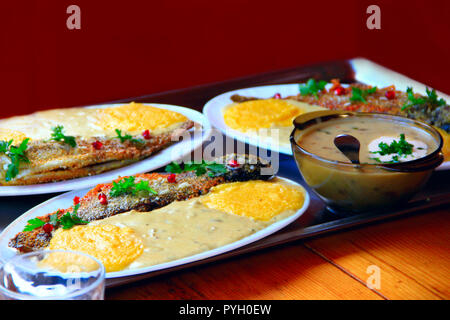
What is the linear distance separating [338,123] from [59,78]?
3.20 metres

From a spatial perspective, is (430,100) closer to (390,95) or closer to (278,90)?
(390,95)

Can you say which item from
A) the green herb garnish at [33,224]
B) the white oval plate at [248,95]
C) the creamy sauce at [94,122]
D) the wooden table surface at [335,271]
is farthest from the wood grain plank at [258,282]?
the creamy sauce at [94,122]

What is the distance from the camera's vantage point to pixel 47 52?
493cm

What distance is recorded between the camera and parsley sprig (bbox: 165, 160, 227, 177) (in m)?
2.38

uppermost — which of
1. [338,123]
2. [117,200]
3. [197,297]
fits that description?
[338,123]

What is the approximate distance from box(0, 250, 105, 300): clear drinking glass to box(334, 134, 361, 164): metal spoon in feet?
3.63

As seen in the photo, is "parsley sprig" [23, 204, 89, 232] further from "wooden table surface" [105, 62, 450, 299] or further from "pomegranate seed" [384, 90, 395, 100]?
"pomegranate seed" [384, 90, 395, 100]

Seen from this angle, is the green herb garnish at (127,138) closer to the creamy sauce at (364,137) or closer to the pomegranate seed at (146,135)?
the pomegranate seed at (146,135)

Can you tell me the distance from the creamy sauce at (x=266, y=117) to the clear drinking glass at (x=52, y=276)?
1503 mm

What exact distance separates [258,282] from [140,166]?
961 mm

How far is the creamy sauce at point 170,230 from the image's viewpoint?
6.14 ft

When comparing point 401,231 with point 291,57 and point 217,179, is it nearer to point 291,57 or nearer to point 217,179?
point 217,179
